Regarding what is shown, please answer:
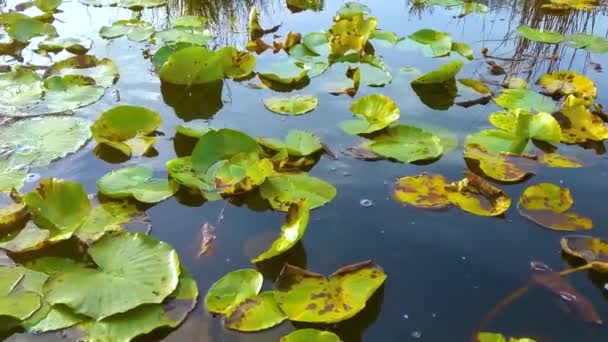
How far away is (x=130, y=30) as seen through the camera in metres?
2.70

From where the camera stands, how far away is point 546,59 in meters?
2.48

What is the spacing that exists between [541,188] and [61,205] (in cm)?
126

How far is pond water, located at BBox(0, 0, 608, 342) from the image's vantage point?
1.24m

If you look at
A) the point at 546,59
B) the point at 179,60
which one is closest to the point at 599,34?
the point at 546,59

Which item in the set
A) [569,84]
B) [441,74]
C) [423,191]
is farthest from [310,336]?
[569,84]

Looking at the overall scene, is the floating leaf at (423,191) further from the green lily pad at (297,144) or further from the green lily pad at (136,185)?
the green lily pad at (136,185)

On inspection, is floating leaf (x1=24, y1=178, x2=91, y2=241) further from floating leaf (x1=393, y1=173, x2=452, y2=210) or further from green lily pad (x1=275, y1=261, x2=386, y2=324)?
floating leaf (x1=393, y1=173, x2=452, y2=210)

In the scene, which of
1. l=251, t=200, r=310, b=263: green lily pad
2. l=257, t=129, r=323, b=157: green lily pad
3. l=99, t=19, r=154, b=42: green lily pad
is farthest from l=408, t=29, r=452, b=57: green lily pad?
l=251, t=200, r=310, b=263: green lily pad

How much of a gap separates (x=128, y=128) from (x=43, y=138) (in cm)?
27

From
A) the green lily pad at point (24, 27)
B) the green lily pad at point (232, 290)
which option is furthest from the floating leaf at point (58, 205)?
the green lily pad at point (24, 27)

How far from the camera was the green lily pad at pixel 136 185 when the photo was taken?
1.56 metres

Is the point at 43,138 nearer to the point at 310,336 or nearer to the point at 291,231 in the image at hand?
the point at 291,231

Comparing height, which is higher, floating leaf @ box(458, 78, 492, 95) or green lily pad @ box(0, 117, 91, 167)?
floating leaf @ box(458, 78, 492, 95)

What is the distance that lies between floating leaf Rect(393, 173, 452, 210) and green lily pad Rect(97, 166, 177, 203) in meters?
0.63
